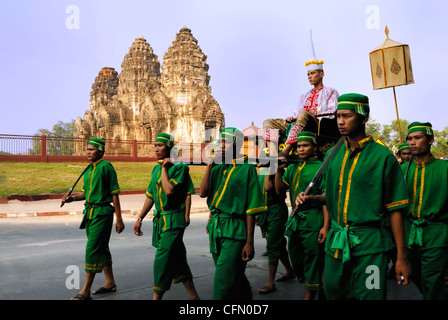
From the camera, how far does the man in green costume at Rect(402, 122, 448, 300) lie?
12.5ft

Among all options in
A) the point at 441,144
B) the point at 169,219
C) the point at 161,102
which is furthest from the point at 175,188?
the point at 441,144

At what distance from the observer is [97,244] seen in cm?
488

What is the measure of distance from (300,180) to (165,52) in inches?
1652

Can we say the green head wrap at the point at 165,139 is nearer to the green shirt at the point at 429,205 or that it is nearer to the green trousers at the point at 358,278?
the green trousers at the point at 358,278

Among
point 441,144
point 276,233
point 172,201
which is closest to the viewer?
point 172,201

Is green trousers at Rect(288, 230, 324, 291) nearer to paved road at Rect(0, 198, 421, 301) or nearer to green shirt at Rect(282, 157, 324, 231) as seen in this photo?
green shirt at Rect(282, 157, 324, 231)

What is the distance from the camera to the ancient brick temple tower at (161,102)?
133 feet

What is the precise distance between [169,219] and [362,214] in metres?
2.20

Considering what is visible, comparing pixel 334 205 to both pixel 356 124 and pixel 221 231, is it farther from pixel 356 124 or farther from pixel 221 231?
pixel 221 231

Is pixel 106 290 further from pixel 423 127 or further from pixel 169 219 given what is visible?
pixel 423 127

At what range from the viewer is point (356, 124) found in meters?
2.93

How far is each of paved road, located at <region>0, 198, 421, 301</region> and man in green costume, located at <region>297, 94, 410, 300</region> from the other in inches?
87.2

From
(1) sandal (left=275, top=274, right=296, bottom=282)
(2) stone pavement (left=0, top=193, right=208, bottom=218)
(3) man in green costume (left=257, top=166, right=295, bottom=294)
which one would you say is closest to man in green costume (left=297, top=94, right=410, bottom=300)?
(3) man in green costume (left=257, top=166, right=295, bottom=294)
